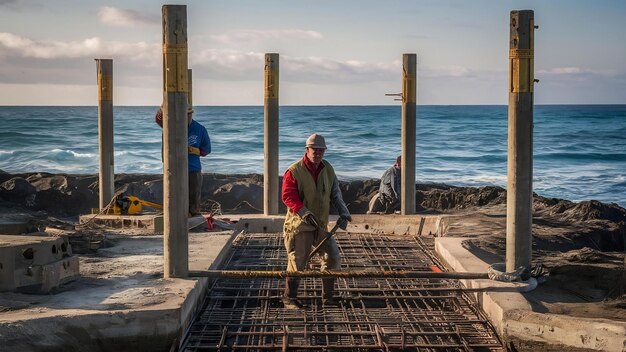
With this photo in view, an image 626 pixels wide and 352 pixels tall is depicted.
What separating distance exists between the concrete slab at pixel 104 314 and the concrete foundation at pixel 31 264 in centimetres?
12

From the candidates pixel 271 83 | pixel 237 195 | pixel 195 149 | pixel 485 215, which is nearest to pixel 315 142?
pixel 195 149

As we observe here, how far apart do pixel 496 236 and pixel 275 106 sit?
156 inches

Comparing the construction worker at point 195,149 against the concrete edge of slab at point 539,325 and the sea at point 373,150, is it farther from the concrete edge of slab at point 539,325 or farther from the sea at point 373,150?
the sea at point 373,150

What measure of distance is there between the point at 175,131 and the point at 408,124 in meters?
6.39

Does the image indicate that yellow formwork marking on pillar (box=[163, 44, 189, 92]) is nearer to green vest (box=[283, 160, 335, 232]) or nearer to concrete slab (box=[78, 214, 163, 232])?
green vest (box=[283, 160, 335, 232])

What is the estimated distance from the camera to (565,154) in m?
47.6

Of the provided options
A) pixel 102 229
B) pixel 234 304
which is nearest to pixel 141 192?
pixel 102 229

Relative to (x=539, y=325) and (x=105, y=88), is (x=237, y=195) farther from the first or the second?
(x=539, y=325)

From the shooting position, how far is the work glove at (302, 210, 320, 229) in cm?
889

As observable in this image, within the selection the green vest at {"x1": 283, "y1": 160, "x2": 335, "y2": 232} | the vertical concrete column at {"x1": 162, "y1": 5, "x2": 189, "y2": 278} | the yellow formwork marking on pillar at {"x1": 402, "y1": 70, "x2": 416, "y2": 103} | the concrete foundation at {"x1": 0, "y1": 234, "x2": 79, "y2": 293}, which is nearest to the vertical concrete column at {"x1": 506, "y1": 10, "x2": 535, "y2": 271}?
the green vest at {"x1": 283, "y1": 160, "x2": 335, "y2": 232}

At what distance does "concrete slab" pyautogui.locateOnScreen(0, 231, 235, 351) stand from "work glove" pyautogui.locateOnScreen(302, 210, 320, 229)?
1229 millimetres

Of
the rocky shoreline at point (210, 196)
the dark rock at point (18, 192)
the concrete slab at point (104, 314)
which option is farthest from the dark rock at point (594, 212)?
the dark rock at point (18, 192)

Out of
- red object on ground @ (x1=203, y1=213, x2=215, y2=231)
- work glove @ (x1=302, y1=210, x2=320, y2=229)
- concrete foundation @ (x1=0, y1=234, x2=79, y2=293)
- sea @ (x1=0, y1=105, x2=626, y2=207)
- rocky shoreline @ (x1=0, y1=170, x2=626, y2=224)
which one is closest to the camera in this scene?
concrete foundation @ (x1=0, y1=234, x2=79, y2=293)

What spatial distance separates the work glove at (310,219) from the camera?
8891mm
